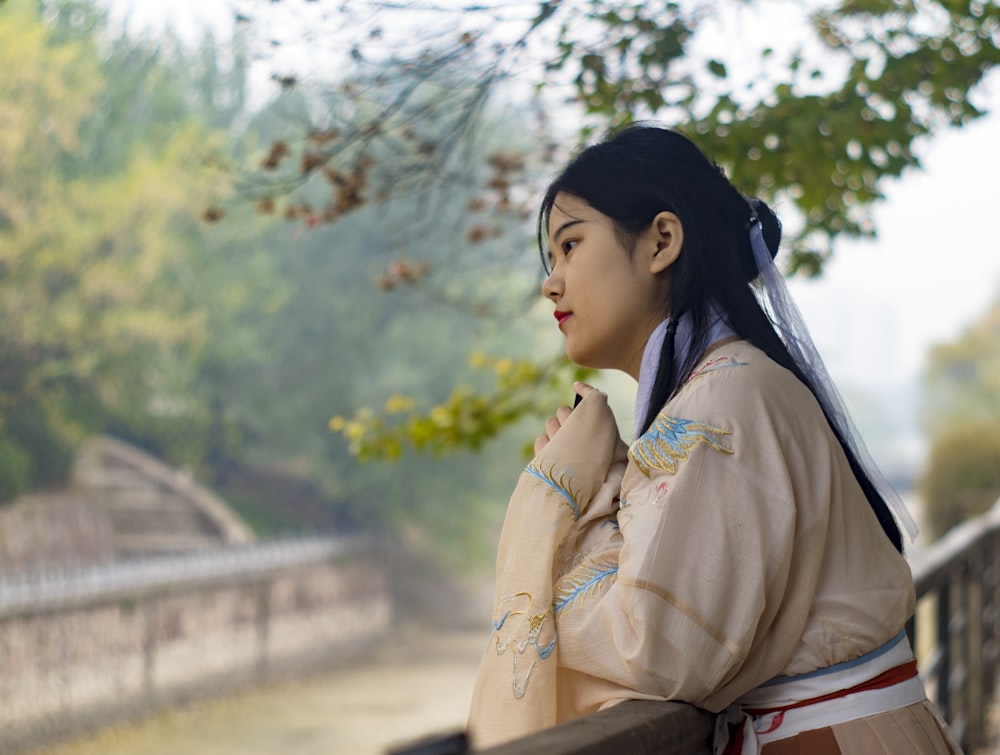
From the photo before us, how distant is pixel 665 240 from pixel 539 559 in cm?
41

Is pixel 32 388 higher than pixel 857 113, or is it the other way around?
pixel 857 113

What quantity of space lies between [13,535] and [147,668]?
3633 mm

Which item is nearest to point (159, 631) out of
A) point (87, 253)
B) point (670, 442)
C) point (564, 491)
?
point (87, 253)

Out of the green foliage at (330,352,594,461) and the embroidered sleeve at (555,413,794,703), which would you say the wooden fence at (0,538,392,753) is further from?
the embroidered sleeve at (555,413,794,703)

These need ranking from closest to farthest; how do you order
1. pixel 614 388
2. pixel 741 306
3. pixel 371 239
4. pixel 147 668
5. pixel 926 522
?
pixel 741 306 → pixel 926 522 → pixel 147 668 → pixel 371 239 → pixel 614 388

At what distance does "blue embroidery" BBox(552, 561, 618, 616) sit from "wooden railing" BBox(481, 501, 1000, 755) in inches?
5.7

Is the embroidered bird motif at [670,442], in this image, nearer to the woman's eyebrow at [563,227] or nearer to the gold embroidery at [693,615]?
the gold embroidery at [693,615]

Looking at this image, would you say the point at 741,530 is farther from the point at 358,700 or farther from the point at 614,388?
the point at 614,388

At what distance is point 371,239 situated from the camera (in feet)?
87.5

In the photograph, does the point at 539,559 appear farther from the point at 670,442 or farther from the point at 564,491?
the point at 670,442

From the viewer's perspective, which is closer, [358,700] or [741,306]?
[741,306]

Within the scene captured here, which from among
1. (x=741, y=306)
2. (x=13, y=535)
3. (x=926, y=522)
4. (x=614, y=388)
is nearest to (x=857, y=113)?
(x=741, y=306)

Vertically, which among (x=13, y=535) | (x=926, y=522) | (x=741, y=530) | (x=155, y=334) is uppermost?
(x=741, y=530)

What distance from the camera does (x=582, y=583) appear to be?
4.11ft
